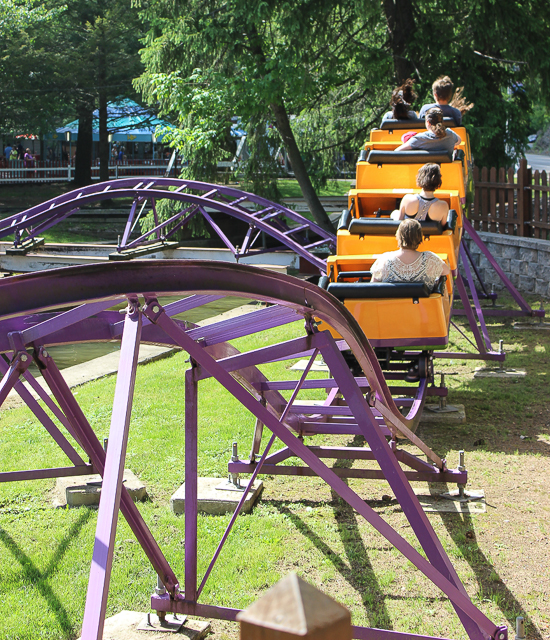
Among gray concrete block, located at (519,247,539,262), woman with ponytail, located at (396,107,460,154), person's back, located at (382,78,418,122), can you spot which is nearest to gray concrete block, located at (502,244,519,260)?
gray concrete block, located at (519,247,539,262)

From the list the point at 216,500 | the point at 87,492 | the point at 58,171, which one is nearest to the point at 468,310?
the point at 216,500

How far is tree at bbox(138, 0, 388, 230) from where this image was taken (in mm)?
16500

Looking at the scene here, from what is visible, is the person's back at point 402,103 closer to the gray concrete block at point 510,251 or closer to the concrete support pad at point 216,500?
the gray concrete block at point 510,251

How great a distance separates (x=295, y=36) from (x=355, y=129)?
14.5 ft

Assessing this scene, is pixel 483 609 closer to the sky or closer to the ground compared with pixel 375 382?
closer to the ground

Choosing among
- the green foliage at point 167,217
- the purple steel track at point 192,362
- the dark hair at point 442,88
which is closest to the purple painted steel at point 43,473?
the purple steel track at point 192,362

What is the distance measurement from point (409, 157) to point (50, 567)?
6836mm

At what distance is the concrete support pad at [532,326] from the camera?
1086 centimetres

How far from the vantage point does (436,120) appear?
360 inches

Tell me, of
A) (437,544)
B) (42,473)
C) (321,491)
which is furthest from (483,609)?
(42,473)

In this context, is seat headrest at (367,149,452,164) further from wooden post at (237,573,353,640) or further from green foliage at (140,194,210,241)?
green foliage at (140,194,210,241)

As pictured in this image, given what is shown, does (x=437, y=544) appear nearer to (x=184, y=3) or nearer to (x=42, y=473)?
(x=42, y=473)

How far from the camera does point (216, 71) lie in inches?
723

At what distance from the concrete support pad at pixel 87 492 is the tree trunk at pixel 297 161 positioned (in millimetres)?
15431
